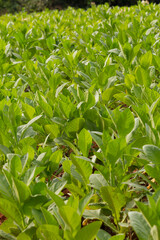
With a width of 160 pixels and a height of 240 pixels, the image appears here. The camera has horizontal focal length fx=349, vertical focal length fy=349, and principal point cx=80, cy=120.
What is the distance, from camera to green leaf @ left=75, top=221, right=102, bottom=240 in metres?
1.05

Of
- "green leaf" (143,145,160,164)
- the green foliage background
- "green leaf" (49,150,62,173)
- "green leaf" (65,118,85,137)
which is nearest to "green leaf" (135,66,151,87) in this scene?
"green leaf" (65,118,85,137)

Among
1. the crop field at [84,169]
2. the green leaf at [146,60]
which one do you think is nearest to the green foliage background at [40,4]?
the green leaf at [146,60]

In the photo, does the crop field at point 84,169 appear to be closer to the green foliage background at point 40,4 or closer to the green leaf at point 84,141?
the green leaf at point 84,141

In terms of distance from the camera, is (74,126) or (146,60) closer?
(74,126)

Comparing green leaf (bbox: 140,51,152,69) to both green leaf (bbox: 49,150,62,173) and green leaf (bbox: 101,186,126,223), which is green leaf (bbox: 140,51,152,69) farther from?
green leaf (bbox: 101,186,126,223)

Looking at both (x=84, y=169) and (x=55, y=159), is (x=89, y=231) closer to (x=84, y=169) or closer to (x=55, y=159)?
(x=84, y=169)

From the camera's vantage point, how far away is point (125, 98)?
2.01 m

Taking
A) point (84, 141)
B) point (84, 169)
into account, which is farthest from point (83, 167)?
point (84, 141)

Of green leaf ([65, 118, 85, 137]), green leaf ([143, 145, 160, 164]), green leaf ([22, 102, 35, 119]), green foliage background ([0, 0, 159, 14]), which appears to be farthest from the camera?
green foliage background ([0, 0, 159, 14])

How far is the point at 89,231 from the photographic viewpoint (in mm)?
1063

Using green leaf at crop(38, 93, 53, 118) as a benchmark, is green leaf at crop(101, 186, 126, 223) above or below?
below

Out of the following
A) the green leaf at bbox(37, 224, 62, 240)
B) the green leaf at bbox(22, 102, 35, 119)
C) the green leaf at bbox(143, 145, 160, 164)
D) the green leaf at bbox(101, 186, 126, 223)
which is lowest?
the green leaf at bbox(101, 186, 126, 223)

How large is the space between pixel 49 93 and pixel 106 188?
1.10m

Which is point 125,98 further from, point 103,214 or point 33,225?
point 33,225
